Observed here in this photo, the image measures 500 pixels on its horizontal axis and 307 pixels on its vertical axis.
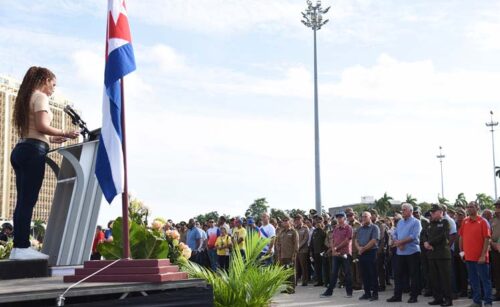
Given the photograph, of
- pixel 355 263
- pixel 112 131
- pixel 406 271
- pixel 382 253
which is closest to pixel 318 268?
pixel 355 263

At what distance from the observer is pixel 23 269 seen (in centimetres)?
520

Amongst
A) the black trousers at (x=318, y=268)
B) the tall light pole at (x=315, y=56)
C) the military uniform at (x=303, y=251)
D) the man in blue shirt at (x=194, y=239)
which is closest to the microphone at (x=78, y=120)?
the black trousers at (x=318, y=268)

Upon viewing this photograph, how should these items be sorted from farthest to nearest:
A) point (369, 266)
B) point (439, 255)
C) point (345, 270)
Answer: point (345, 270) < point (369, 266) < point (439, 255)

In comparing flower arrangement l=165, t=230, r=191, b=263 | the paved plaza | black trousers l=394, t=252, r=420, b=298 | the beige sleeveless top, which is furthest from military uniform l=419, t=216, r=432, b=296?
the beige sleeveless top

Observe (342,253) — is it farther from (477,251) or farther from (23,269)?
(23,269)

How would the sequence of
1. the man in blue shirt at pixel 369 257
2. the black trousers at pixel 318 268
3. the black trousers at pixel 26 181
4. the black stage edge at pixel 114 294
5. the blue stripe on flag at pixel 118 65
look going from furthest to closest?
the black trousers at pixel 318 268, the man in blue shirt at pixel 369 257, the black trousers at pixel 26 181, the blue stripe on flag at pixel 118 65, the black stage edge at pixel 114 294

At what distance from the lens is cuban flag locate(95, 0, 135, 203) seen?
16.6 ft

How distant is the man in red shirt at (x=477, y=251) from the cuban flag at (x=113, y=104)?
26.5ft

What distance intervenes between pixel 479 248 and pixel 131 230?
7.33 meters

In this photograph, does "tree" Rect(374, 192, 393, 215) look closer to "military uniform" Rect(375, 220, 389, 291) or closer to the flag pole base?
"military uniform" Rect(375, 220, 389, 291)

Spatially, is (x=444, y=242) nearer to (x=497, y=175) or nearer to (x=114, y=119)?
(x=114, y=119)

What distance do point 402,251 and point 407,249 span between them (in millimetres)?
116

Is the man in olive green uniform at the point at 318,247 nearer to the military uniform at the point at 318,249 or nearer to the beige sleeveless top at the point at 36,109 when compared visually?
the military uniform at the point at 318,249

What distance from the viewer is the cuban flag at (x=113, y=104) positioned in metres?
5.05
